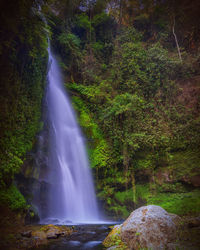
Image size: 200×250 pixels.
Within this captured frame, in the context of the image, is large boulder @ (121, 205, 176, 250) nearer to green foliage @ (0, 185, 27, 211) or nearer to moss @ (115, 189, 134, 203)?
green foliage @ (0, 185, 27, 211)

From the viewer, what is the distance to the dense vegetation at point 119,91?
22.8 feet

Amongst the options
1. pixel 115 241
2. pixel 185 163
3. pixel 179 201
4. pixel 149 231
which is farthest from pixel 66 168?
pixel 185 163

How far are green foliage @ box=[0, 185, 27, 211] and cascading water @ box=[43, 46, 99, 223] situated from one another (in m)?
2.49

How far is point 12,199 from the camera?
599 cm

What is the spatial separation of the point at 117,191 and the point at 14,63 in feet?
27.6

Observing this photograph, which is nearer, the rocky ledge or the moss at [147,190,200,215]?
the rocky ledge

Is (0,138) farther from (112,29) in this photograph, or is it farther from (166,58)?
(112,29)

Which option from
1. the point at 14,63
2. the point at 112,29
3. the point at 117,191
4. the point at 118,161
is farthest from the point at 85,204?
the point at 112,29

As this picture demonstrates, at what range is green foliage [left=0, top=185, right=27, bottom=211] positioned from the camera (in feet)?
19.1

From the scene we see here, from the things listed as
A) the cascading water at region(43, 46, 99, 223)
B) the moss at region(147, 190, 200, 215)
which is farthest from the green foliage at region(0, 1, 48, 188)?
the moss at region(147, 190, 200, 215)

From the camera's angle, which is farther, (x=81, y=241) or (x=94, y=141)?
(x=94, y=141)

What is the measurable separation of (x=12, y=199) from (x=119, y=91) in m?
9.82

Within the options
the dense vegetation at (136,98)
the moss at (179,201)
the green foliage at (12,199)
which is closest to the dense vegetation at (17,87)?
the green foliage at (12,199)

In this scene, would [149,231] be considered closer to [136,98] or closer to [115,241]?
[115,241]
